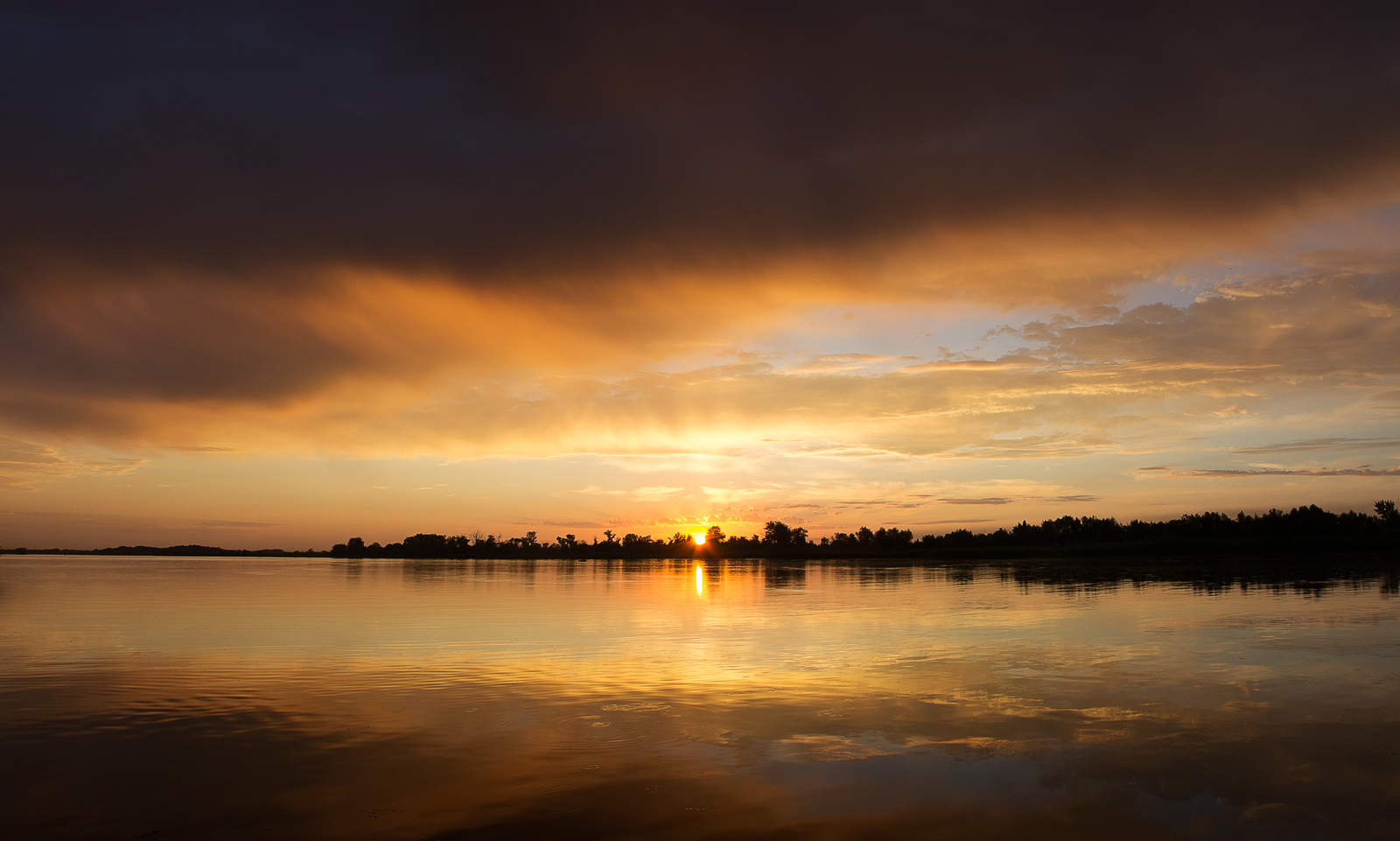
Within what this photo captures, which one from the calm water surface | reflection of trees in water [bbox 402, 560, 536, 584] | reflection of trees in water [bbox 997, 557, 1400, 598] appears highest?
the calm water surface

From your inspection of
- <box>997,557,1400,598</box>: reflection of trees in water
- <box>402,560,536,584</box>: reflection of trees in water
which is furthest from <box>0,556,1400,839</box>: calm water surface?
<box>402,560,536,584</box>: reflection of trees in water

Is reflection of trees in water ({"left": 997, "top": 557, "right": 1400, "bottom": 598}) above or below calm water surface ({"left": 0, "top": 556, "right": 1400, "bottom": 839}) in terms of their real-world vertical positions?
below

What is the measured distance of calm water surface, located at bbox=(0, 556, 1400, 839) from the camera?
1047 centimetres

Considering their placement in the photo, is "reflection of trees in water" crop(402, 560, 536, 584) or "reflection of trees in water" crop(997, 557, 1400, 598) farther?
"reflection of trees in water" crop(402, 560, 536, 584)

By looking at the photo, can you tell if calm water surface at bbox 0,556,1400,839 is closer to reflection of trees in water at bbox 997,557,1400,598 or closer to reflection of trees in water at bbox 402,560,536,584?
reflection of trees in water at bbox 997,557,1400,598

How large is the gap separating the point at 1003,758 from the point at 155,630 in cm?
3336

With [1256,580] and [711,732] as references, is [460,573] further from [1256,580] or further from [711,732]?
[711,732]

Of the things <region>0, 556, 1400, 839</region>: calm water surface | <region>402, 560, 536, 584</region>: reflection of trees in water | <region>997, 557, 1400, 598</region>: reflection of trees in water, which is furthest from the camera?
<region>402, 560, 536, 584</region>: reflection of trees in water

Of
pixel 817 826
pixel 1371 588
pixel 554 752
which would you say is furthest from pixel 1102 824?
pixel 1371 588

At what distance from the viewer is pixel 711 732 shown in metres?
15.0

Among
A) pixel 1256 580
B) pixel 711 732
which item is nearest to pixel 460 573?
pixel 1256 580

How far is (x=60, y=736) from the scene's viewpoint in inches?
578

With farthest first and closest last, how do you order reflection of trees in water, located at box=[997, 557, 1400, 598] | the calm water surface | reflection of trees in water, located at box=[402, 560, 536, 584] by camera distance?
reflection of trees in water, located at box=[402, 560, 536, 584], reflection of trees in water, located at box=[997, 557, 1400, 598], the calm water surface

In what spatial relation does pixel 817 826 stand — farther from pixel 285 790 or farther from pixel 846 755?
pixel 285 790
